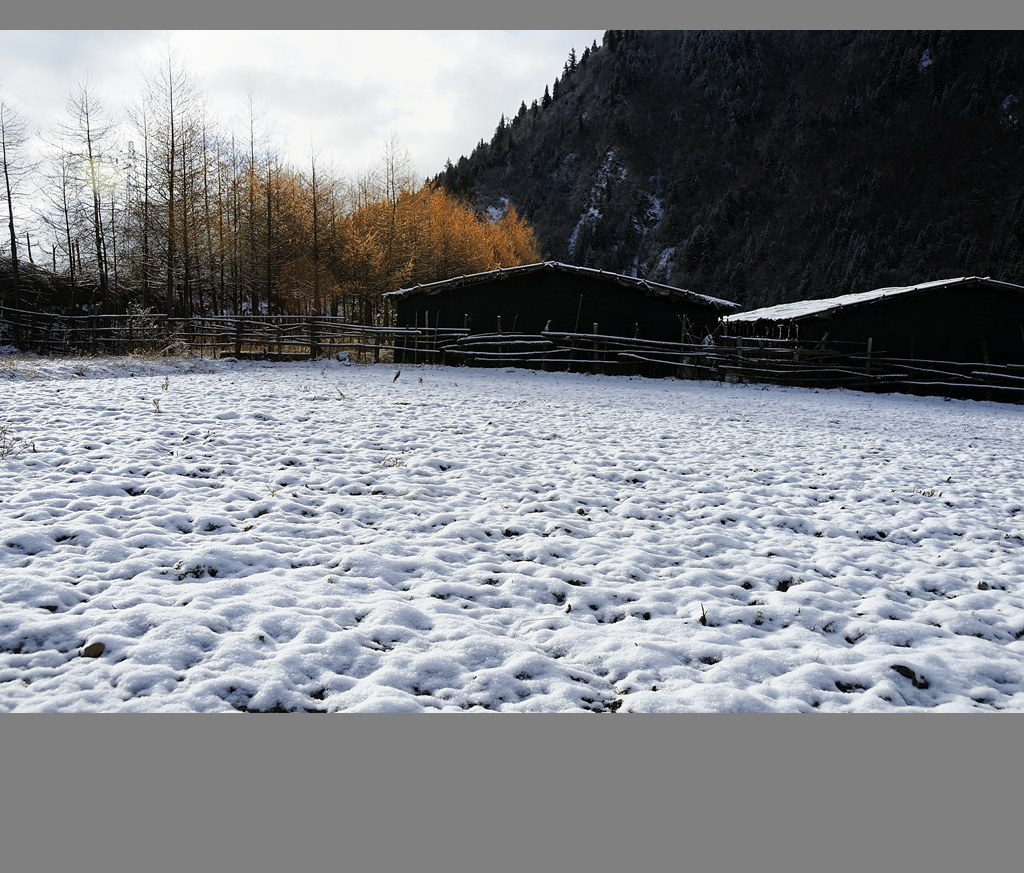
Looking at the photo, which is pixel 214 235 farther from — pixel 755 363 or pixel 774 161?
pixel 774 161

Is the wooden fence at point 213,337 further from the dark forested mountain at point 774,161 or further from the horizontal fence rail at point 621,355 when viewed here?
the dark forested mountain at point 774,161

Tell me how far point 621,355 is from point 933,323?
10813 mm

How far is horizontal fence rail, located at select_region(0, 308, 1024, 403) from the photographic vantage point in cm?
1967

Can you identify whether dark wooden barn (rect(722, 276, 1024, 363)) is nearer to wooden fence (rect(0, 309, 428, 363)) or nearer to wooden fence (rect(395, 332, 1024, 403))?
wooden fence (rect(395, 332, 1024, 403))

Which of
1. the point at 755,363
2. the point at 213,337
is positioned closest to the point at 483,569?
the point at 755,363

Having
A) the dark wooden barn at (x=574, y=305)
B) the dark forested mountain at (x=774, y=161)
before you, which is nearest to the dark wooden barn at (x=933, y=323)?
the dark wooden barn at (x=574, y=305)

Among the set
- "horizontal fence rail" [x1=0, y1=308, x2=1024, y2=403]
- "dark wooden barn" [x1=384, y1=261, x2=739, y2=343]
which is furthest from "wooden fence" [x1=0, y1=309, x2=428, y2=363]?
"dark wooden barn" [x1=384, y1=261, x2=739, y2=343]

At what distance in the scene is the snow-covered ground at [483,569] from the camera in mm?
2652

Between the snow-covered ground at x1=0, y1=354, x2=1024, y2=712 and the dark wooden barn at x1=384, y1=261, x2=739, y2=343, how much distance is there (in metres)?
13.2

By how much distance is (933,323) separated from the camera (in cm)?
2003

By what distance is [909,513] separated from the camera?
5.43 meters

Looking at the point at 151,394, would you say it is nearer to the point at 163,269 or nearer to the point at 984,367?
the point at 163,269

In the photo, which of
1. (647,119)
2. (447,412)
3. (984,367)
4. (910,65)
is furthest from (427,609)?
(647,119)

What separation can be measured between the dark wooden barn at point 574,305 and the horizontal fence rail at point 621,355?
2.22 feet
